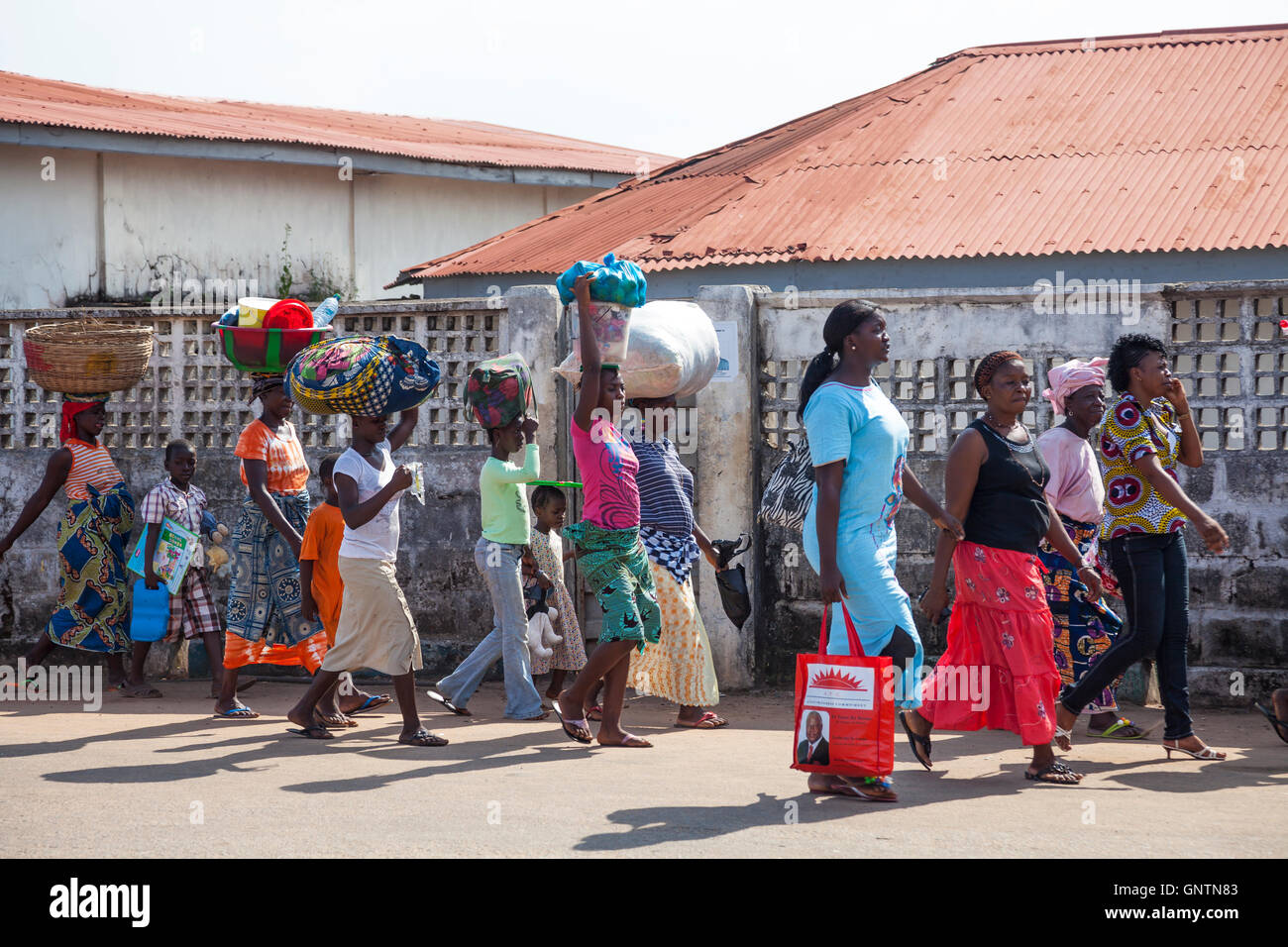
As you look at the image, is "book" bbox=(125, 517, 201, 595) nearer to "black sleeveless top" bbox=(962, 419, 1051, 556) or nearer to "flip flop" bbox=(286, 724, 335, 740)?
"flip flop" bbox=(286, 724, 335, 740)

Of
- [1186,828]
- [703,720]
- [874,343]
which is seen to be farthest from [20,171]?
[1186,828]

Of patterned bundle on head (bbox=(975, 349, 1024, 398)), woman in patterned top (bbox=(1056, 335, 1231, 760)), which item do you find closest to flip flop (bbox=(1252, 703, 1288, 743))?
woman in patterned top (bbox=(1056, 335, 1231, 760))

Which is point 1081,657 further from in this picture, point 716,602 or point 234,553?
point 234,553

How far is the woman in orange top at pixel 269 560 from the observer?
7.76 metres

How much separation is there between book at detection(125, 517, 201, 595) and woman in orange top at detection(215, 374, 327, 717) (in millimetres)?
878

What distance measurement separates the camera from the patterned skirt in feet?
24.0

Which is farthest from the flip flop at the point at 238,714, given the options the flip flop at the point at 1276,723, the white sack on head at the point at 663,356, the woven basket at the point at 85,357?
the flip flop at the point at 1276,723

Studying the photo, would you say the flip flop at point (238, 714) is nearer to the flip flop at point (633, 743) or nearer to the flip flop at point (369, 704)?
the flip flop at point (369, 704)

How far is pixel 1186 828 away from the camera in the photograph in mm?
4965

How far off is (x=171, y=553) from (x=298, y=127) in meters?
11.1

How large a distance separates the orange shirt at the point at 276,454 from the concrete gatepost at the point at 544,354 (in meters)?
1.53

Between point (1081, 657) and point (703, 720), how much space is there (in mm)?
1893

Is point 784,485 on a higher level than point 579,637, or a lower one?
higher

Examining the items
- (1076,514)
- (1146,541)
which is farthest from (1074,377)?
(1146,541)
